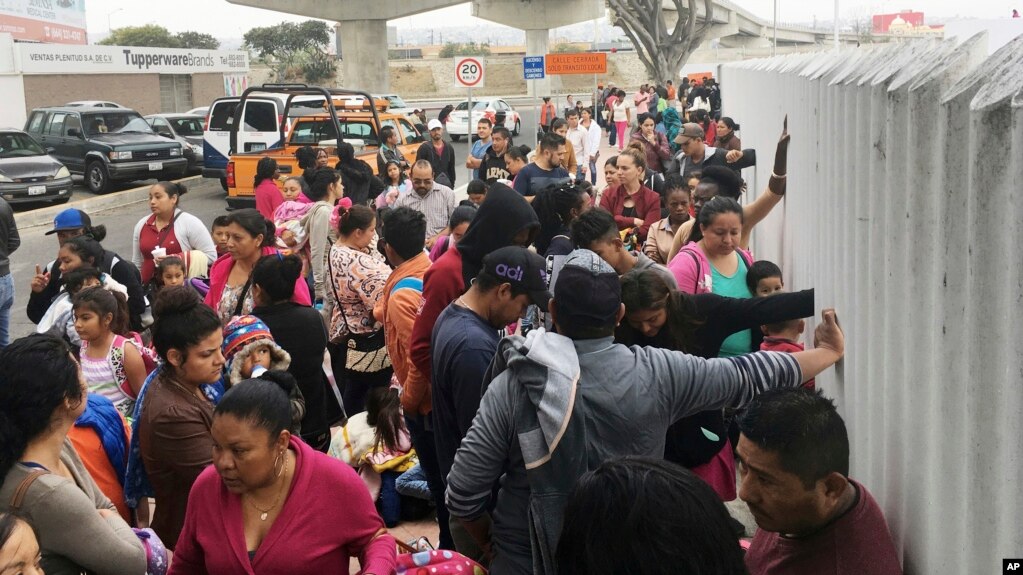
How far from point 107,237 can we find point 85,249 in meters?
11.1

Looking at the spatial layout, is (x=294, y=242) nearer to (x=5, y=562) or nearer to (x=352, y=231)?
(x=352, y=231)

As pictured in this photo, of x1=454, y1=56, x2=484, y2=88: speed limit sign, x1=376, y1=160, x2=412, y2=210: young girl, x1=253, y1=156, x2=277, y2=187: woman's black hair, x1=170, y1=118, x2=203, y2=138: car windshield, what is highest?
x1=454, y1=56, x2=484, y2=88: speed limit sign

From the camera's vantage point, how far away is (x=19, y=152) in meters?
20.2

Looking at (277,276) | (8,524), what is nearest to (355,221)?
(277,276)

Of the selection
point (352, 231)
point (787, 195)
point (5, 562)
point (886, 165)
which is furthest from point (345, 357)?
point (886, 165)

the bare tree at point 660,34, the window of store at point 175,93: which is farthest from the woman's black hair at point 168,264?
the bare tree at point 660,34

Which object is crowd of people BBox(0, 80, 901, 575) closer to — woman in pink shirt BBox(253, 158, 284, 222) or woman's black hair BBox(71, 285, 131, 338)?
woman's black hair BBox(71, 285, 131, 338)

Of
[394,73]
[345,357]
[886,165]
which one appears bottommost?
[345,357]

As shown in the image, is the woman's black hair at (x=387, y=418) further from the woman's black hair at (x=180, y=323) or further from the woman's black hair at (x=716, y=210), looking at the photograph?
the woman's black hair at (x=716, y=210)

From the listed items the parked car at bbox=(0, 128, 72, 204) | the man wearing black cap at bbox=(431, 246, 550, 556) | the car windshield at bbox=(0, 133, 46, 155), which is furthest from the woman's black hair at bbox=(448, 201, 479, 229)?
the car windshield at bbox=(0, 133, 46, 155)

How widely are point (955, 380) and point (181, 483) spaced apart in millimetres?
2952

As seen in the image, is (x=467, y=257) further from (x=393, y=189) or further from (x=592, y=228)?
(x=393, y=189)

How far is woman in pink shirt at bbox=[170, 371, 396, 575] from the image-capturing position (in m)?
3.16

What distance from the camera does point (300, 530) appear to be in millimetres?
3176
